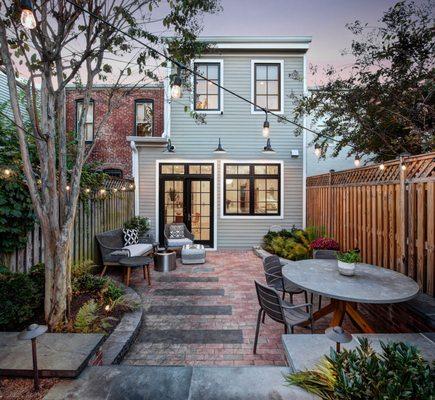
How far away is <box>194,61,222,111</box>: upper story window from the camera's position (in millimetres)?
8875

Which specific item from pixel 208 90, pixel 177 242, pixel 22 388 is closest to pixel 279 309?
pixel 22 388

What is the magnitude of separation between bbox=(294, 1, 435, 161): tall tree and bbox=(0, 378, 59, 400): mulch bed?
557 centimetres

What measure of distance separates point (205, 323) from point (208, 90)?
24.3 feet

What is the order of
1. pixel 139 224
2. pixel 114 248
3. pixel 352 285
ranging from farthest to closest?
pixel 139 224 → pixel 114 248 → pixel 352 285

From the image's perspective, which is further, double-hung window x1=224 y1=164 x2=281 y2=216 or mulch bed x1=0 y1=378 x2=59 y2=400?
double-hung window x1=224 y1=164 x2=281 y2=216

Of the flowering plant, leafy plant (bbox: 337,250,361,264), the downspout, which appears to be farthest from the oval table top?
the downspout

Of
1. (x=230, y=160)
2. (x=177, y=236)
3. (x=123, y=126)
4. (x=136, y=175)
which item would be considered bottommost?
(x=177, y=236)

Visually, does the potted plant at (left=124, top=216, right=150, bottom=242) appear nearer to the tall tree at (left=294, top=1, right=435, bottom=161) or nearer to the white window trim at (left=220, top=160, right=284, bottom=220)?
the white window trim at (left=220, top=160, right=284, bottom=220)

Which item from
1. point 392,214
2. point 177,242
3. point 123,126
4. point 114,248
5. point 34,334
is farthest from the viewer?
point 123,126

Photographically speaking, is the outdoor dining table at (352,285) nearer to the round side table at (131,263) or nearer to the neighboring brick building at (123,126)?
the round side table at (131,263)

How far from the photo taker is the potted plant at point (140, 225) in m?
8.17

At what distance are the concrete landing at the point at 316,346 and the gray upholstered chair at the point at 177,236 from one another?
5.42 m

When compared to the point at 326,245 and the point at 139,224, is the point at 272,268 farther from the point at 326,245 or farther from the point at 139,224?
the point at 139,224

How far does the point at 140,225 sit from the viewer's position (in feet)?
27.7
